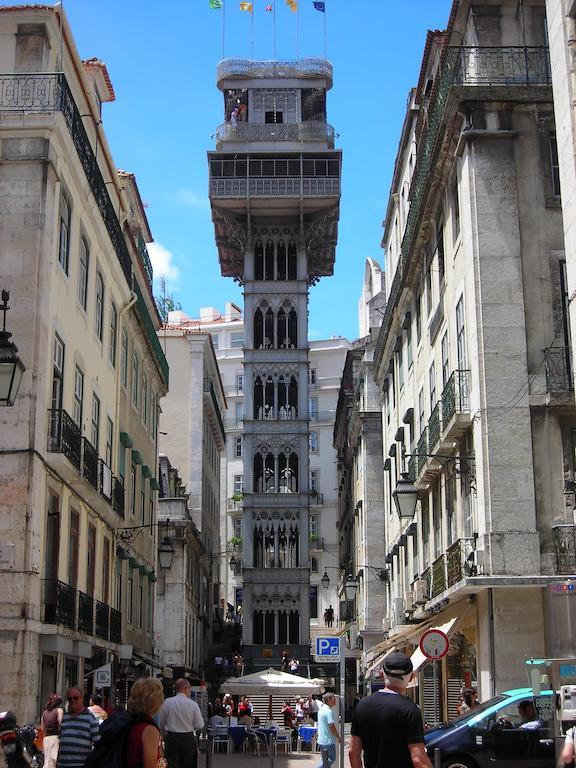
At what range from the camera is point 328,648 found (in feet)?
59.5

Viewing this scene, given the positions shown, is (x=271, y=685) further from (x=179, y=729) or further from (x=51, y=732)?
(x=179, y=729)

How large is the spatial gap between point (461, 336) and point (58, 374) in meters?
7.91

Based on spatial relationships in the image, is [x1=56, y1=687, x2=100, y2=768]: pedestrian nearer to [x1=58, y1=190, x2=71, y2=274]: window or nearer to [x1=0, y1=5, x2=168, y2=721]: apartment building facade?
[x1=0, y1=5, x2=168, y2=721]: apartment building facade

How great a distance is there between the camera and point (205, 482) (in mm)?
59406

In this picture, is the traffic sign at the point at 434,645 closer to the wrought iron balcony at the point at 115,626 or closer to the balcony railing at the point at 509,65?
the balcony railing at the point at 509,65

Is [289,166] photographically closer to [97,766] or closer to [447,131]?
[447,131]

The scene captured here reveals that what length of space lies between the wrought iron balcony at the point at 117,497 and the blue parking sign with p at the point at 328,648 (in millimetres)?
9492

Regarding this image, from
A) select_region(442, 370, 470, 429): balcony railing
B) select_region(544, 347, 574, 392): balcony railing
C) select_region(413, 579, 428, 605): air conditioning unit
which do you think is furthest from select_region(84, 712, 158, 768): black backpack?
select_region(413, 579, 428, 605): air conditioning unit

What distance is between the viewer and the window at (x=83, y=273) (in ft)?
80.3

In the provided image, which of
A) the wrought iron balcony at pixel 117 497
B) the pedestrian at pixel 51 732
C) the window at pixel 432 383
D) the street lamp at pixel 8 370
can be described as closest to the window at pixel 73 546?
the wrought iron balcony at pixel 117 497

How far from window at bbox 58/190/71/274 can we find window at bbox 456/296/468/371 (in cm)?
773

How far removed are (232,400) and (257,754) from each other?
2376 inches

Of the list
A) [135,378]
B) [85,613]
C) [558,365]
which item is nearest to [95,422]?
[85,613]

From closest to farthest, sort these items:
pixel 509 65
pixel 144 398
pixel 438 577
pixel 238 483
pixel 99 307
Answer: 1. pixel 509 65
2. pixel 438 577
3. pixel 99 307
4. pixel 144 398
5. pixel 238 483
